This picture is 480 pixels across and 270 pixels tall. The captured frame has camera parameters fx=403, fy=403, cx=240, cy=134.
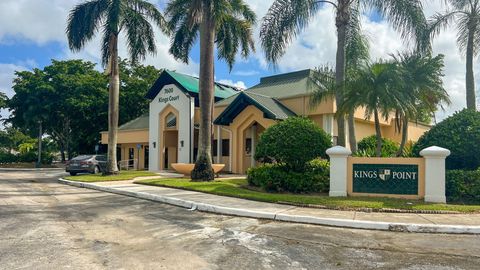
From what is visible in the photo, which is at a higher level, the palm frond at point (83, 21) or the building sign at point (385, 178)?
→ the palm frond at point (83, 21)

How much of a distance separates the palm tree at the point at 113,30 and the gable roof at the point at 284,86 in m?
6.50

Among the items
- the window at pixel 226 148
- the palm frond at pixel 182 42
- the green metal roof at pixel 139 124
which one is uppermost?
the palm frond at pixel 182 42

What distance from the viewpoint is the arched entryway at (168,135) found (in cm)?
3095

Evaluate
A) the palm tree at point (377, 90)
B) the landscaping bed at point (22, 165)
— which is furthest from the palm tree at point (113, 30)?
the landscaping bed at point (22, 165)

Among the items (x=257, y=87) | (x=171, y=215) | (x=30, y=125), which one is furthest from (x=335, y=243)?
(x=30, y=125)

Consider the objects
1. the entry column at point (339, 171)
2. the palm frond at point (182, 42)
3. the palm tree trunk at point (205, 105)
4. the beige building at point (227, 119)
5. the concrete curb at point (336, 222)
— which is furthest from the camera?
the palm frond at point (182, 42)

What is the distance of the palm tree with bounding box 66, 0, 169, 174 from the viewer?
75.7ft

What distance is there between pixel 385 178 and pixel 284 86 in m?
14.7

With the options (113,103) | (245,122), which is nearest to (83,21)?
(113,103)

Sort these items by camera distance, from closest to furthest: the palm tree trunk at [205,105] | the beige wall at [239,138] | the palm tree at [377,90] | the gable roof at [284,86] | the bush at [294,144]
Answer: the palm tree at [377,90], the bush at [294,144], the palm tree trunk at [205,105], the beige wall at [239,138], the gable roof at [284,86]

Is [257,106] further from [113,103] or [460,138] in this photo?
[460,138]

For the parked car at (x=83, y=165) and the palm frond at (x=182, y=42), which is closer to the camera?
the palm frond at (x=182, y=42)

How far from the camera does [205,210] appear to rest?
1116 cm

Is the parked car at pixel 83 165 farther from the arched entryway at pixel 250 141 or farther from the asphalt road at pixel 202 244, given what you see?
the asphalt road at pixel 202 244
